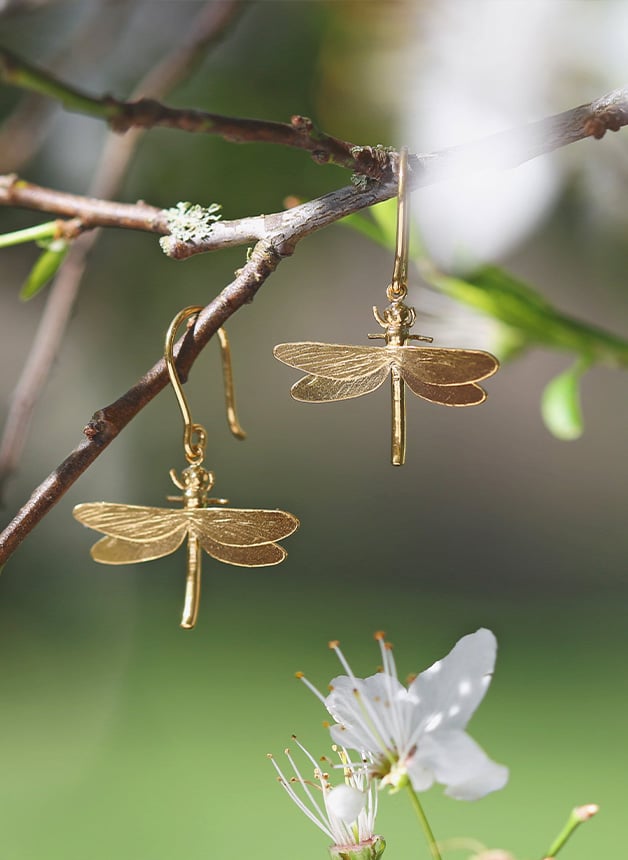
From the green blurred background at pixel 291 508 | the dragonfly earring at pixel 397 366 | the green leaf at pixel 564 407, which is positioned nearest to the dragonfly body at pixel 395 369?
the dragonfly earring at pixel 397 366

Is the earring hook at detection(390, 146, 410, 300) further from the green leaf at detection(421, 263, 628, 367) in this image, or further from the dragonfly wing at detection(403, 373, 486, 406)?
the green leaf at detection(421, 263, 628, 367)

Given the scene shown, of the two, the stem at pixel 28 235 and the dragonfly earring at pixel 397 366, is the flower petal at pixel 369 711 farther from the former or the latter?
the stem at pixel 28 235

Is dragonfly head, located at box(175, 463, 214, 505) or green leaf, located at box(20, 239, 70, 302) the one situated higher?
green leaf, located at box(20, 239, 70, 302)

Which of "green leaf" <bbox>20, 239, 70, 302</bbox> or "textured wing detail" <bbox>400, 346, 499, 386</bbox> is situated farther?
"green leaf" <bbox>20, 239, 70, 302</bbox>

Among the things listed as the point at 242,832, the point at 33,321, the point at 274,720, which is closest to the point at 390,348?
the point at 242,832

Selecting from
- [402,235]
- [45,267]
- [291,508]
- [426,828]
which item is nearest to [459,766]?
[426,828]

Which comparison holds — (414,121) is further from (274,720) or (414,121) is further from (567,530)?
(567,530)

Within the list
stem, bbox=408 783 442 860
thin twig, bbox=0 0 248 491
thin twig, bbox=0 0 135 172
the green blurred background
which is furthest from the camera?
the green blurred background

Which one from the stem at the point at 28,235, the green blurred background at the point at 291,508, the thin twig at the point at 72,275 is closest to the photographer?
the stem at the point at 28,235

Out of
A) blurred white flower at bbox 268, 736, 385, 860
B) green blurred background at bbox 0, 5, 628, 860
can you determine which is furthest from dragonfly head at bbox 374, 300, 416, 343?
green blurred background at bbox 0, 5, 628, 860
